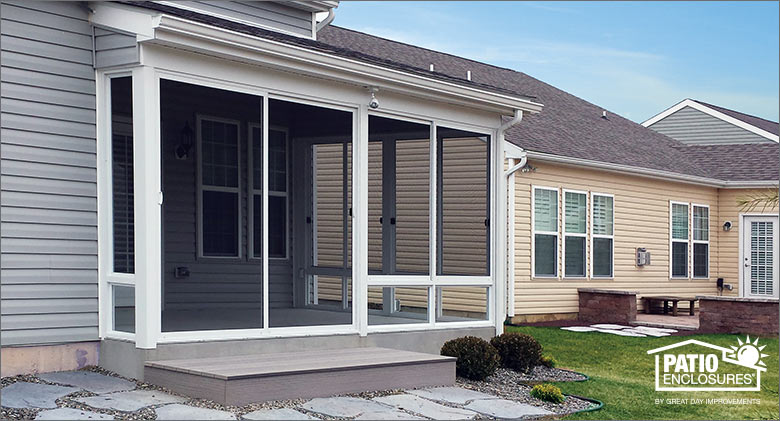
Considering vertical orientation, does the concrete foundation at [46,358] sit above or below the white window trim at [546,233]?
below

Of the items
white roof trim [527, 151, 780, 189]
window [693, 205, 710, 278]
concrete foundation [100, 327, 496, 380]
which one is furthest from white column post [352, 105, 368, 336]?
window [693, 205, 710, 278]

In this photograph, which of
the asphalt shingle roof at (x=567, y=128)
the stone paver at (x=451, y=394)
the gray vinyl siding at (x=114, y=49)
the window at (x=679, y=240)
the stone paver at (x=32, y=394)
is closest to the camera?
the stone paver at (x=32, y=394)

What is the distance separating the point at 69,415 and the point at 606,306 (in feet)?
36.8

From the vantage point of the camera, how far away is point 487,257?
402 inches

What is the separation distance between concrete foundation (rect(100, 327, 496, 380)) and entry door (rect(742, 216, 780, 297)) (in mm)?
12119

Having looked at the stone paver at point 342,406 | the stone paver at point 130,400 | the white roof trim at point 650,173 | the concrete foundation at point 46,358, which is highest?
the white roof trim at point 650,173

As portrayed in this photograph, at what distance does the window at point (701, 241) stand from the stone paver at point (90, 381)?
48.7 ft

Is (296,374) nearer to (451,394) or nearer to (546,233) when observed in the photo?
(451,394)

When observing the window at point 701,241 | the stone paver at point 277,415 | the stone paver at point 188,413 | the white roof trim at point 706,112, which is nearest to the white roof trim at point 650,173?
the window at point 701,241

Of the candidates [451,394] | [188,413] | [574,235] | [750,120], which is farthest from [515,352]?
[750,120]

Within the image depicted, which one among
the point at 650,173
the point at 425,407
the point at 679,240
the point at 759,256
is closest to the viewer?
the point at 425,407

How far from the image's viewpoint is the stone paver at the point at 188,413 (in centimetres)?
599

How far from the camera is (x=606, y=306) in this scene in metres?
15.5

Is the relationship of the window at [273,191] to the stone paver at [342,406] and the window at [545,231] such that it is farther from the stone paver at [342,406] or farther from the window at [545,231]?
the window at [545,231]
